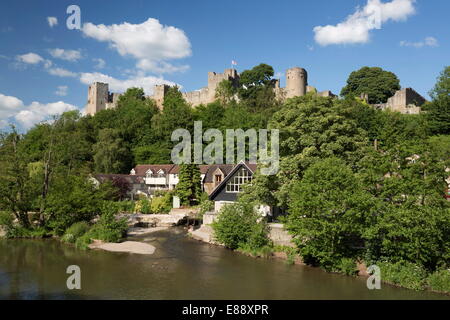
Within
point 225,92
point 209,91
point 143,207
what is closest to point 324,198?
point 143,207

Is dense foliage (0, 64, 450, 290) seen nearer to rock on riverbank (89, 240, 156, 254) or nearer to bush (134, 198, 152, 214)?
bush (134, 198, 152, 214)

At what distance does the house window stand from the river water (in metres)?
7.37

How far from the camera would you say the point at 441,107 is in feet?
153

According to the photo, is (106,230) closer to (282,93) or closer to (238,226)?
(238,226)

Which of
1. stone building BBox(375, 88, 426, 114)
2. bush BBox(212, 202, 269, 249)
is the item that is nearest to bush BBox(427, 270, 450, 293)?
bush BBox(212, 202, 269, 249)

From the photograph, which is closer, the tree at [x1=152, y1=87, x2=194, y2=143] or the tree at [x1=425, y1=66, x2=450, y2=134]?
the tree at [x1=425, y1=66, x2=450, y2=134]

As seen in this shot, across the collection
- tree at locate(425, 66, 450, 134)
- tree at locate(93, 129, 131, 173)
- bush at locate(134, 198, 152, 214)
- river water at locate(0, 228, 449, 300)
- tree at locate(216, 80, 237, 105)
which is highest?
tree at locate(216, 80, 237, 105)

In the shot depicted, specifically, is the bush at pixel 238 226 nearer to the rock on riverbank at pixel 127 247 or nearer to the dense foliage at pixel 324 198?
the dense foliage at pixel 324 198

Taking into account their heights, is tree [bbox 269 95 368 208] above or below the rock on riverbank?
above

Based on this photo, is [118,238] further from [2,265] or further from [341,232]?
[341,232]

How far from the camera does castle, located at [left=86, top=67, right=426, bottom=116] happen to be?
62875 millimetres

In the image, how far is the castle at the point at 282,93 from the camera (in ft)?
206

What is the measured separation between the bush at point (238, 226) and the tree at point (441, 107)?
31091mm
